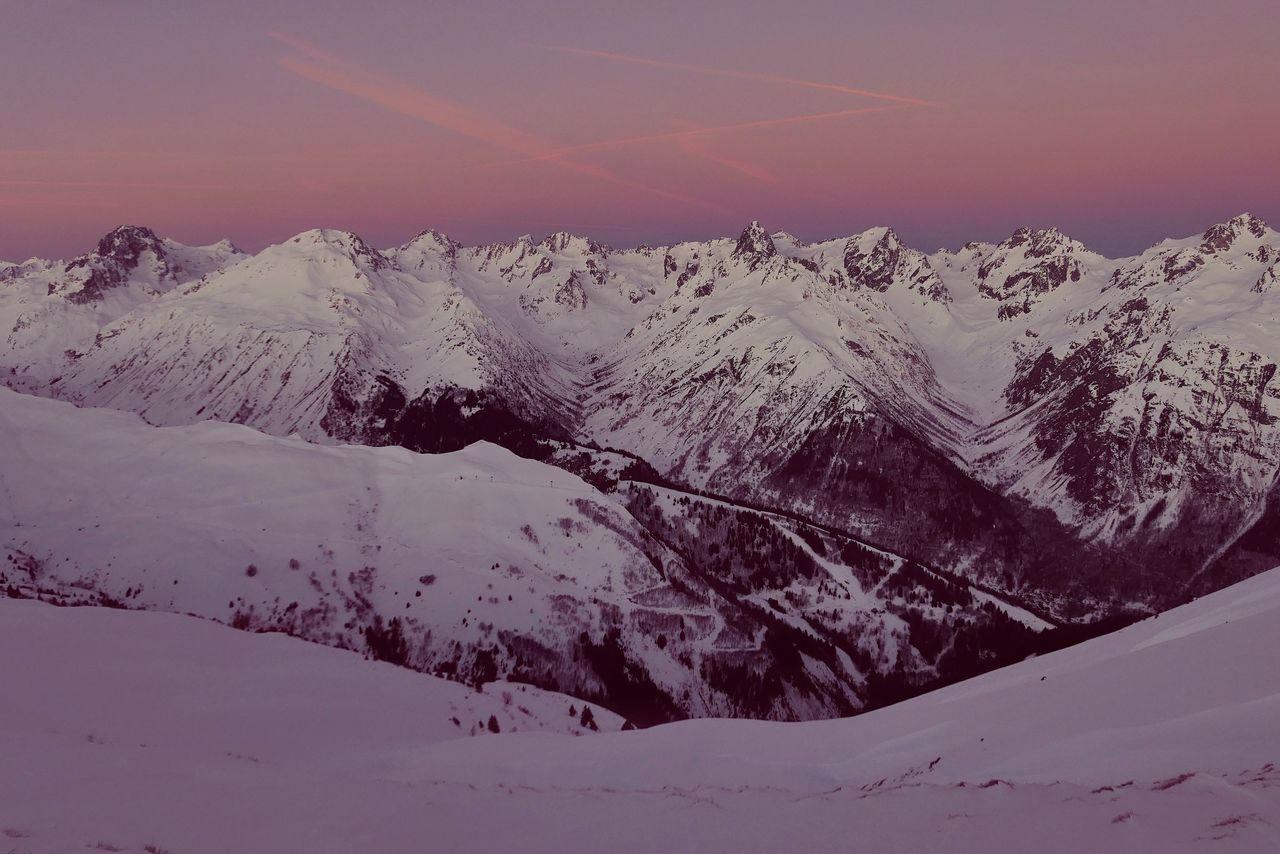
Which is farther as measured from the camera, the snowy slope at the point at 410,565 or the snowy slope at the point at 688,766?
the snowy slope at the point at 410,565

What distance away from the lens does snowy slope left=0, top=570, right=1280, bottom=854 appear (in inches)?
596

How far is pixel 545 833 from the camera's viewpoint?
18.3 m

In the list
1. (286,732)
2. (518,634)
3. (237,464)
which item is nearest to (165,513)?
(237,464)

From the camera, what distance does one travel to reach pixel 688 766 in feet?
90.5

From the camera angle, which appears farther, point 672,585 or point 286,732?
point 672,585

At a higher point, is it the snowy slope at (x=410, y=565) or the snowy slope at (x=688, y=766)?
the snowy slope at (x=688, y=766)

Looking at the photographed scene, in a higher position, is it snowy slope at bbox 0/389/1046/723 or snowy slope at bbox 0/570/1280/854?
snowy slope at bbox 0/570/1280/854

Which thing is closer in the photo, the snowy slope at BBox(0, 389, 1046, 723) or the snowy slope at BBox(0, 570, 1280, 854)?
the snowy slope at BBox(0, 570, 1280, 854)

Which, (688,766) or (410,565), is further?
(410,565)

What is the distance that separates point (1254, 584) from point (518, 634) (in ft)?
313

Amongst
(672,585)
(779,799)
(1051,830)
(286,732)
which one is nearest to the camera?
(1051,830)

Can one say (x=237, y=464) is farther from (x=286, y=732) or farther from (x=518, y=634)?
(x=286, y=732)

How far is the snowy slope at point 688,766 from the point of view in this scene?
Result: 15.1 metres

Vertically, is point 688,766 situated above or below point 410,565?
above
